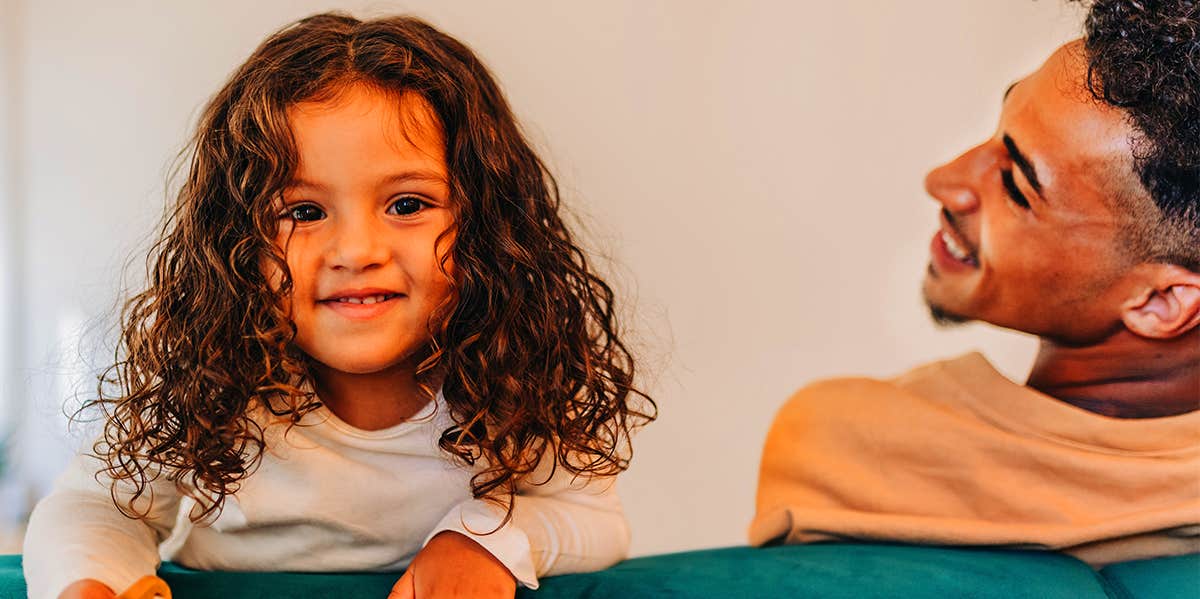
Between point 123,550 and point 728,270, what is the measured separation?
72cm

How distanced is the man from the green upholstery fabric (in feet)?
0.08

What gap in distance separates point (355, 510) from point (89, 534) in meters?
0.24

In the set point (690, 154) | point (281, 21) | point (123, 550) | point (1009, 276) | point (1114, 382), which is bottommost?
point (123, 550)

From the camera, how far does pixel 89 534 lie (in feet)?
3.41

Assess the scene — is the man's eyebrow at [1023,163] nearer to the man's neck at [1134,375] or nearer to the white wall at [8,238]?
the man's neck at [1134,375]

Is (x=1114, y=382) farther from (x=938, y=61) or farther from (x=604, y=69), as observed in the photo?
(x=604, y=69)

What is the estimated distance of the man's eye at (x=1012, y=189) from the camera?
1.35m

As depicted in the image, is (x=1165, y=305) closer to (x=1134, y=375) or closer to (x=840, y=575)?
(x=1134, y=375)

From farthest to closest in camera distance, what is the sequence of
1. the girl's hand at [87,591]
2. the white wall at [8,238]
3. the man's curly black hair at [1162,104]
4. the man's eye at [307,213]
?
the man's curly black hair at [1162,104] < the white wall at [8,238] < the man's eye at [307,213] < the girl's hand at [87,591]

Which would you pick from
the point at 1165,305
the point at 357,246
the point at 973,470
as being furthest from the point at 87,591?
the point at 1165,305

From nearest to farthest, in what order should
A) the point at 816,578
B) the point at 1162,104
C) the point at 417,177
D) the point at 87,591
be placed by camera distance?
the point at 87,591 → the point at 417,177 → the point at 816,578 → the point at 1162,104

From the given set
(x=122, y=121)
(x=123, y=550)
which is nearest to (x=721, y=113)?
(x=122, y=121)

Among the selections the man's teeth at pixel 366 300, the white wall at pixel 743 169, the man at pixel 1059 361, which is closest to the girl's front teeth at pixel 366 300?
the man's teeth at pixel 366 300

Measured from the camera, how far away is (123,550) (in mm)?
1048
